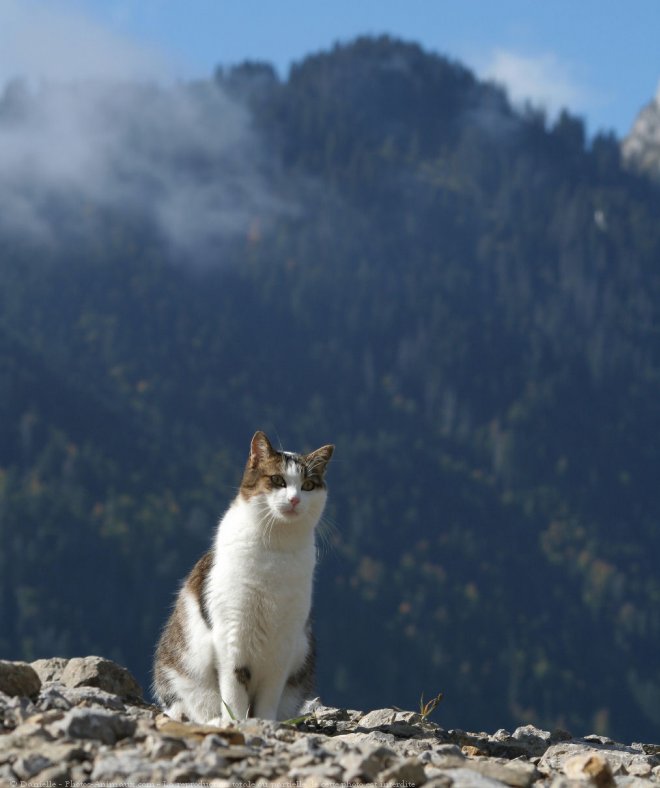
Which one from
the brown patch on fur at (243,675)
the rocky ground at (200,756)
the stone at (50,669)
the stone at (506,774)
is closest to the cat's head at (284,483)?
the brown patch on fur at (243,675)

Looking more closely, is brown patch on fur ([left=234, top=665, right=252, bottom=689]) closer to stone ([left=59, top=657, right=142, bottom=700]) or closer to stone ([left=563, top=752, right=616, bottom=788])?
stone ([left=59, top=657, right=142, bottom=700])

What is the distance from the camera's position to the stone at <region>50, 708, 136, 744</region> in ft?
20.3

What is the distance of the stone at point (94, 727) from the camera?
20.3 feet

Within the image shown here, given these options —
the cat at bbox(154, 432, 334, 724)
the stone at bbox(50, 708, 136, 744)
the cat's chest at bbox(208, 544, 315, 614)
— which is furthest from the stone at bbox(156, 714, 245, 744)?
the cat's chest at bbox(208, 544, 315, 614)

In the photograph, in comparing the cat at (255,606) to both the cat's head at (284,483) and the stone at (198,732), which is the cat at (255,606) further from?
the stone at (198,732)

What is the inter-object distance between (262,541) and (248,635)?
734mm

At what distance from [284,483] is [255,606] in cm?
103

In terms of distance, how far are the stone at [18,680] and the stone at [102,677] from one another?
1.51 m

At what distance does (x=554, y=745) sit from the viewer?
9.75 meters

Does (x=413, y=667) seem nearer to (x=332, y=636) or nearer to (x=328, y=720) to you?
(x=332, y=636)

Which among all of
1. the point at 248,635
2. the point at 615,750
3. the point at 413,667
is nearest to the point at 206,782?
the point at 248,635

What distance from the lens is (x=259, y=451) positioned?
9953mm

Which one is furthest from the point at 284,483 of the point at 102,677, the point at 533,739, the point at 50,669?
the point at 533,739

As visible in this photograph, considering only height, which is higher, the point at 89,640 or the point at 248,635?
the point at 248,635
